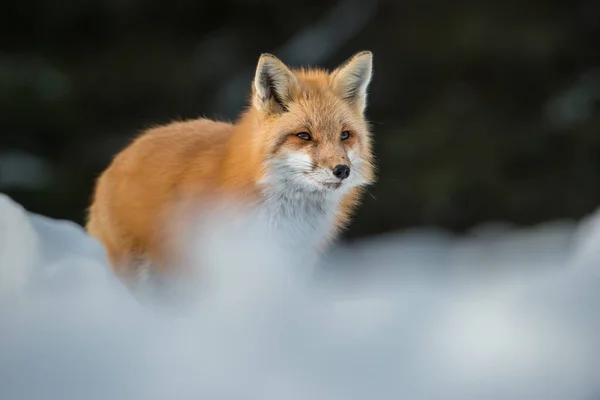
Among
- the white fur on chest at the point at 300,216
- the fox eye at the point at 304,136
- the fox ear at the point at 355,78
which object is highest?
the fox ear at the point at 355,78

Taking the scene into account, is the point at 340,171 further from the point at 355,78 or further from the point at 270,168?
the point at 355,78

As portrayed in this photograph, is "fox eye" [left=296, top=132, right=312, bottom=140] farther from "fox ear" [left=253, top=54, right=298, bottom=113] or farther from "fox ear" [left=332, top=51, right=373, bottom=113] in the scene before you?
"fox ear" [left=332, top=51, right=373, bottom=113]

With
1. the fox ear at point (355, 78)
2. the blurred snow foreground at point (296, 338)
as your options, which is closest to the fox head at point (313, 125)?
the fox ear at point (355, 78)

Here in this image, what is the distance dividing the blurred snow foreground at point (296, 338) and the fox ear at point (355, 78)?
1228 mm

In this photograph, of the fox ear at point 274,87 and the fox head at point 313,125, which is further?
the fox ear at point 274,87

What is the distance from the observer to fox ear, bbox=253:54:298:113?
159 inches

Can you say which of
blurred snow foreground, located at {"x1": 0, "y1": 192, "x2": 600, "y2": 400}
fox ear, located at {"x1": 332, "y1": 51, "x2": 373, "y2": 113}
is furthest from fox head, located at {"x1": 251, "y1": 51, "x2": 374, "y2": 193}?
blurred snow foreground, located at {"x1": 0, "y1": 192, "x2": 600, "y2": 400}

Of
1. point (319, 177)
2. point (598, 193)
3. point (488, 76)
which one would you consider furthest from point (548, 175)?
point (319, 177)

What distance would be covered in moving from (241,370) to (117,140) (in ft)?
24.6

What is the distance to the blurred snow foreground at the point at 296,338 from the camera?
8.66 feet

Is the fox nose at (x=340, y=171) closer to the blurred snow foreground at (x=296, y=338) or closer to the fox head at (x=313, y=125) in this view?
the fox head at (x=313, y=125)

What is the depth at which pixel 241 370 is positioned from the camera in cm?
275

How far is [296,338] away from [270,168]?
1.19m

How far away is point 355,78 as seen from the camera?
4.30 m
